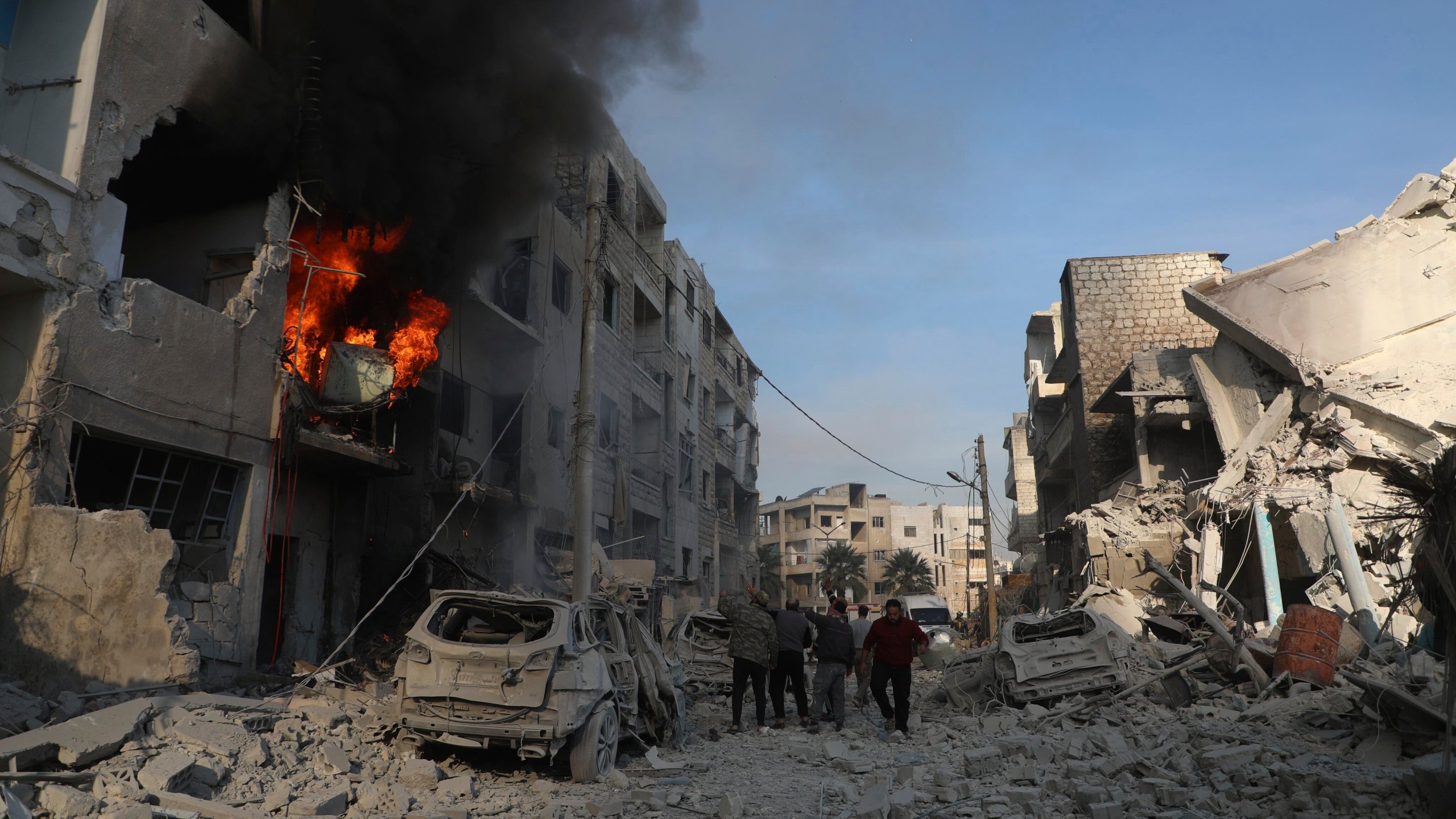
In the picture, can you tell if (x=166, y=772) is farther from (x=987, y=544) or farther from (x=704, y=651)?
(x=987, y=544)

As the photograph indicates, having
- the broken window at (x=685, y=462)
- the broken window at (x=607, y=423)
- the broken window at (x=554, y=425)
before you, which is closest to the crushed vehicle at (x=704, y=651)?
the broken window at (x=554, y=425)

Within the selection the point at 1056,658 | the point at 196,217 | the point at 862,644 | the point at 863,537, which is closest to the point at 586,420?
the point at 862,644

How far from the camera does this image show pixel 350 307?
14430 mm

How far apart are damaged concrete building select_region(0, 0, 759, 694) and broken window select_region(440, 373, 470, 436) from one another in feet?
0.18

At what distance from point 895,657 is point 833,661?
34.8 inches

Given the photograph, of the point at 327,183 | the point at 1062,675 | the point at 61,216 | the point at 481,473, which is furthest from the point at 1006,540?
the point at 61,216

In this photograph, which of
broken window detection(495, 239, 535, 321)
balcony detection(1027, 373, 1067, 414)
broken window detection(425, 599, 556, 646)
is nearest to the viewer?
broken window detection(425, 599, 556, 646)

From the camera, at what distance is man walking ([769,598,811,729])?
10672 mm

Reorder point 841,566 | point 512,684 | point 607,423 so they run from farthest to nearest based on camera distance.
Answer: point 841,566, point 607,423, point 512,684

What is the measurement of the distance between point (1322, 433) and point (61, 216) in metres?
18.3

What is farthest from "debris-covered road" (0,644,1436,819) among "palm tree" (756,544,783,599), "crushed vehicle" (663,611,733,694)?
"palm tree" (756,544,783,599)

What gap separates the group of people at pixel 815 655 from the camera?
402 inches

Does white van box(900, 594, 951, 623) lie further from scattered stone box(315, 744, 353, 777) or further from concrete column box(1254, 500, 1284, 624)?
scattered stone box(315, 744, 353, 777)

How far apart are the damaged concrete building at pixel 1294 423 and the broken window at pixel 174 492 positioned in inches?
533
